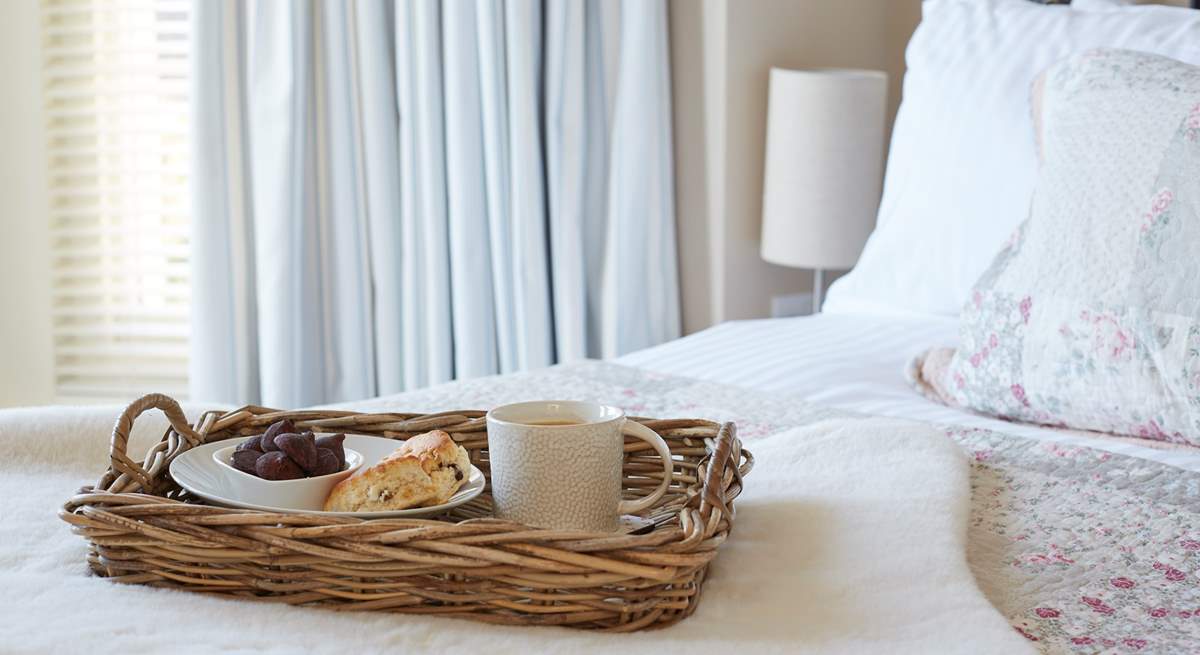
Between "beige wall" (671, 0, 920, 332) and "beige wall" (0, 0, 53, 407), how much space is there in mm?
1331

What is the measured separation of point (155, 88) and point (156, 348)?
542 mm

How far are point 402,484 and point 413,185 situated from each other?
5.23 ft

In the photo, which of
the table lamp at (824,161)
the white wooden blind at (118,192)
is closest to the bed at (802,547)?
the table lamp at (824,161)

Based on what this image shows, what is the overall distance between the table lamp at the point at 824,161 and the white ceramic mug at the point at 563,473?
154 centimetres

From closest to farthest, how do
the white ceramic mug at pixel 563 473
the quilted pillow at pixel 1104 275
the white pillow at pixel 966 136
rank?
the white ceramic mug at pixel 563 473 < the quilted pillow at pixel 1104 275 < the white pillow at pixel 966 136

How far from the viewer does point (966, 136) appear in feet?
5.30

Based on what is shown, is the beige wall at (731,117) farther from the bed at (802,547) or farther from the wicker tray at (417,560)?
the wicker tray at (417,560)

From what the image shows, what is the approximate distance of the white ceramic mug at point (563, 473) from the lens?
70cm

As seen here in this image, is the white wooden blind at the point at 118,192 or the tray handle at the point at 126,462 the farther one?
the white wooden blind at the point at 118,192

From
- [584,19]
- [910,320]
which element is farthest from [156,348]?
[910,320]

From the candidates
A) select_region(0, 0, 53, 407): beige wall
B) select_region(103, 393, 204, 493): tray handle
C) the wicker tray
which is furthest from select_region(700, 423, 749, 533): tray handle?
select_region(0, 0, 53, 407): beige wall

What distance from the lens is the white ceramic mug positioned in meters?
0.70

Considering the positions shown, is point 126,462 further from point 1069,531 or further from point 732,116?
point 732,116

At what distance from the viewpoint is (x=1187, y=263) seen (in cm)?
104
